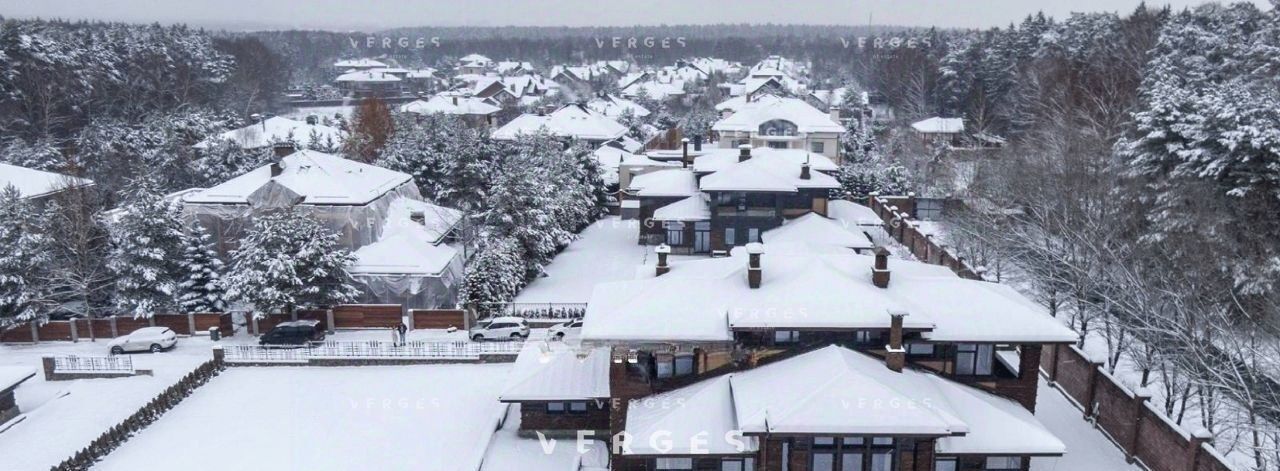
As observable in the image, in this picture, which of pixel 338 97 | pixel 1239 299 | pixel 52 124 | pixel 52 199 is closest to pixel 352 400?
pixel 52 199

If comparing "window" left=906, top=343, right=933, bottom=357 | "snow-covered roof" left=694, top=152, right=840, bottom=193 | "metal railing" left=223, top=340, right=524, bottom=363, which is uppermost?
"snow-covered roof" left=694, top=152, right=840, bottom=193

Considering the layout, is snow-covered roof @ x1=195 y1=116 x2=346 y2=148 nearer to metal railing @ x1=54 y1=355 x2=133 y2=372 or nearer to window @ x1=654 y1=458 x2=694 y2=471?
metal railing @ x1=54 y1=355 x2=133 y2=372

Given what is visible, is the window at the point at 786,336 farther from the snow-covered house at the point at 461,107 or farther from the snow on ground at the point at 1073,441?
the snow-covered house at the point at 461,107

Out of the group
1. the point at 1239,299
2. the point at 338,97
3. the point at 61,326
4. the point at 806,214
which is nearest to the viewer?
the point at 1239,299

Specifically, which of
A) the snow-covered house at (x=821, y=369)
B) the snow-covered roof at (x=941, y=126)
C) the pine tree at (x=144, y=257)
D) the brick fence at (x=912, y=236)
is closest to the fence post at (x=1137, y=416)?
the snow-covered house at (x=821, y=369)

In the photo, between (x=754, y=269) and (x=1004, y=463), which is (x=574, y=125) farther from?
(x=1004, y=463)

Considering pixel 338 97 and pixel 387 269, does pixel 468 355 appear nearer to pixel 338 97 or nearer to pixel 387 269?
pixel 387 269

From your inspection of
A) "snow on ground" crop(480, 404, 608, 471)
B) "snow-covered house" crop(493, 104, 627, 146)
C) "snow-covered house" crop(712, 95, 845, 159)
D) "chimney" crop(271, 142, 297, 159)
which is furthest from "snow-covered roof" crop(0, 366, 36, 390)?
"snow-covered house" crop(493, 104, 627, 146)
